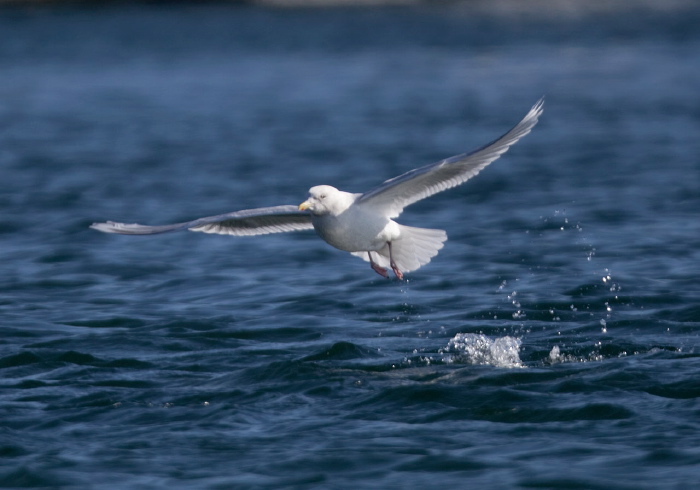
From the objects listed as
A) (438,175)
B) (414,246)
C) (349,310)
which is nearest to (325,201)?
(438,175)

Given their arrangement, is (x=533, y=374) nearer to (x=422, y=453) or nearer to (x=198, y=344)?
(x=422, y=453)

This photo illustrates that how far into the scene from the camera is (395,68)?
39531mm

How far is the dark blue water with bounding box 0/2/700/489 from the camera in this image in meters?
7.30

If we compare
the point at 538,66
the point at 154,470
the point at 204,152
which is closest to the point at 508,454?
the point at 154,470

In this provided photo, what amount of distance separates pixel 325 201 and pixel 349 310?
235 cm

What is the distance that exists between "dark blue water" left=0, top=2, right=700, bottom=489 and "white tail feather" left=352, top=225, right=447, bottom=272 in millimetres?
689

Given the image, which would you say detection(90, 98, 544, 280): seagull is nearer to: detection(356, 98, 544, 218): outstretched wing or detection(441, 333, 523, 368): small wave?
detection(356, 98, 544, 218): outstretched wing

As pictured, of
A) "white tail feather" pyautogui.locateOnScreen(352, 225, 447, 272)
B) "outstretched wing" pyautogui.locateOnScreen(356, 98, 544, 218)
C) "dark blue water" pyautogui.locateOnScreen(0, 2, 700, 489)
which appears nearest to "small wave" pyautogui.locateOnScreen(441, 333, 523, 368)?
"dark blue water" pyautogui.locateOnScreen(0, 2, 700, 489)

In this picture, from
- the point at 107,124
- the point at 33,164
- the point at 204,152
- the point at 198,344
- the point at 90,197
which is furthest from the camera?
the point at 107,124

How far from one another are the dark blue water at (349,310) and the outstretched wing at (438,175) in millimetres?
1232

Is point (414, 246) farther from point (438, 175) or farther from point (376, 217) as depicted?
point (438, 175)

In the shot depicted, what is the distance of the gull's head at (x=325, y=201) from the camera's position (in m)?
8.88

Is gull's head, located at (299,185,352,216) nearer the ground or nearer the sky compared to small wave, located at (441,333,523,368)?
nearer the sky

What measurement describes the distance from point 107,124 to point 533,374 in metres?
19.9
